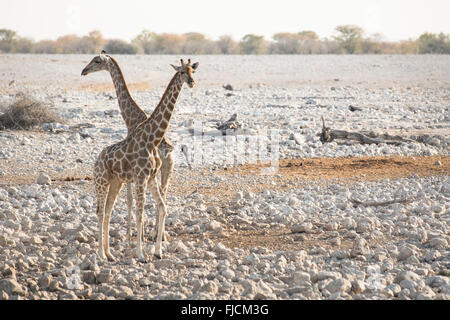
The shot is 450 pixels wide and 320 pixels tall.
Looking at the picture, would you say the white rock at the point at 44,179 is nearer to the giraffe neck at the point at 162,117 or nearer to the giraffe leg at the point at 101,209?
the giraffe leg at the point at 101,209

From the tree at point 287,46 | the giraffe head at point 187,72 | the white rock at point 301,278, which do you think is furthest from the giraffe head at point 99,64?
the tree at point 287,46

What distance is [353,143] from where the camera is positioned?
12.6 m

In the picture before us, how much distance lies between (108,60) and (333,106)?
11623 mm

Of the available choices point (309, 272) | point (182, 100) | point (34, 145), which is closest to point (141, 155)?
point (309, 272)

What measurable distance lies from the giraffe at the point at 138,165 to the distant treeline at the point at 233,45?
34.4m

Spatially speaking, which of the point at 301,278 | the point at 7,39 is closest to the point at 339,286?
the point at 301,278

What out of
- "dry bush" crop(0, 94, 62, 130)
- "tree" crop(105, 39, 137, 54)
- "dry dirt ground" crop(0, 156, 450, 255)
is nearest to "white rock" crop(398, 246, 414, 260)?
"dry dirt ground" crop(0, 156, 450, 255)

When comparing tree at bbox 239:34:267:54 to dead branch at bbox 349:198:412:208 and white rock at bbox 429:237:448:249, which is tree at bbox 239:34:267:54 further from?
white rock at bbox 429:237:448:249

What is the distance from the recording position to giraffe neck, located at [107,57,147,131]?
22.8 ft

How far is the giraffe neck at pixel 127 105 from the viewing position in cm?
695

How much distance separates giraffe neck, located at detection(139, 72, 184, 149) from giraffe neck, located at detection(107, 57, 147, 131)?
0.72 metres

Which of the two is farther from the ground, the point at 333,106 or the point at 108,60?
the point at 108,60

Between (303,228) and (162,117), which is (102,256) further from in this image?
(303,228)

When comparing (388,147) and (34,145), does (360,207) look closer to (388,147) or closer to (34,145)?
(388,147)
